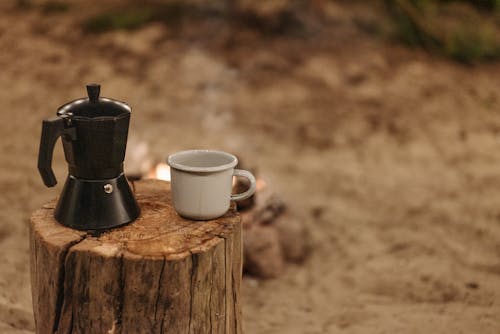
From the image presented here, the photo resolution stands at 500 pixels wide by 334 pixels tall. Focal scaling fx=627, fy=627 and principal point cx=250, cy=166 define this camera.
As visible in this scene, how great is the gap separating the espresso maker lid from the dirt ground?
4.25 ft

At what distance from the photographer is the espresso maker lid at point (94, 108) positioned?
68.5 inches

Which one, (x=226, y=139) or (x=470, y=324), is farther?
(x=226, y=139)

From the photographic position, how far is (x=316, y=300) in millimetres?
3156

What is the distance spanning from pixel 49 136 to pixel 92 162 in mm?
155

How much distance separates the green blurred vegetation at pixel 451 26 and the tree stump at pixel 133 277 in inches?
174

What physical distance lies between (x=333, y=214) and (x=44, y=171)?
8.20 feet

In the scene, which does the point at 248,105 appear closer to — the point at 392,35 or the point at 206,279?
the point at 392,35

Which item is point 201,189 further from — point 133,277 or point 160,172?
point 160,172

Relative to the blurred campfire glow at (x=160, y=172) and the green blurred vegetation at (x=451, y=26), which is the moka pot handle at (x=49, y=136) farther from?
the green blurred vegetation at (x=451, y=26)

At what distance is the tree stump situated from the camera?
1.69 metres

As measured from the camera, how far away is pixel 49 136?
1.65 metres

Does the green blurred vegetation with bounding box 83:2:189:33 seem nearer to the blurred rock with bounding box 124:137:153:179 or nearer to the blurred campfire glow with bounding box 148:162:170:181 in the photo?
the blurred rock with bounding box 124:137:153:179

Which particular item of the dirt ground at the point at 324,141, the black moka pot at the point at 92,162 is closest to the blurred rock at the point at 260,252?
the dirt ground at the point at 324,141

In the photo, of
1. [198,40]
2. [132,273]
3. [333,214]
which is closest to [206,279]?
[132,273]
